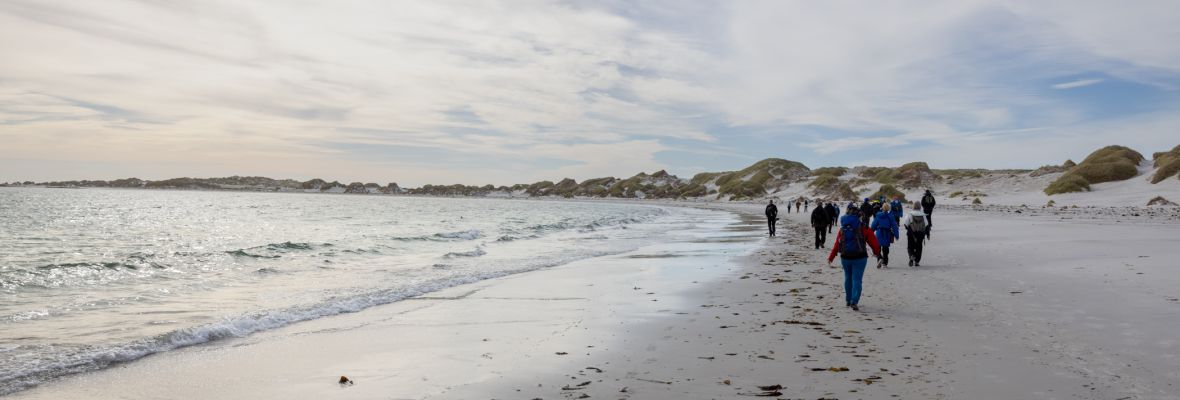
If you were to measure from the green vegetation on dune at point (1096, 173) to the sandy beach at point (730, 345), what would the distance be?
44.0 meters

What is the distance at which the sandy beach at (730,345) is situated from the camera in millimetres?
5781

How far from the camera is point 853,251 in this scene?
9805 mm

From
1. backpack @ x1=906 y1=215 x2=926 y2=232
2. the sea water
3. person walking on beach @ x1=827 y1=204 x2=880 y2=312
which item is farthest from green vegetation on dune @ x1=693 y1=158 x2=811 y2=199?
person walking on beach @ x1=827 y1=204 x2=880 y2=312

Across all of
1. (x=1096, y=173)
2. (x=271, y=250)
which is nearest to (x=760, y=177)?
(x=1096, y=173)

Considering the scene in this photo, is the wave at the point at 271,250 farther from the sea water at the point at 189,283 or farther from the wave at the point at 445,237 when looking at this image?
the wave at the point at 445,237

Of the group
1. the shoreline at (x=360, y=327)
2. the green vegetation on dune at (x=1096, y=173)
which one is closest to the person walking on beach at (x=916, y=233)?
the shoreline at (x=360, y=327)

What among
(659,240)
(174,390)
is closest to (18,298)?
(174,390)

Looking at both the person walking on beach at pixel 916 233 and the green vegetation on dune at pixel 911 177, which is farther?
the green vegetation on dune at pixel 911 177

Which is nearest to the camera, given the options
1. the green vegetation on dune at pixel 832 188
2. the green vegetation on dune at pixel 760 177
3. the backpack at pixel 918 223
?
the backpack at pixel 918 223

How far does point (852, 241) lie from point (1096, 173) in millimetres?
55261

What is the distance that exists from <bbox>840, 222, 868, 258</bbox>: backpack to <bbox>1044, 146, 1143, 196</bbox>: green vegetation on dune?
50908mm

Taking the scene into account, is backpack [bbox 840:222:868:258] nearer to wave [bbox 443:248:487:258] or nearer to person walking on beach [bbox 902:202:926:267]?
person walking on beach [bbox 902:202:926:267]

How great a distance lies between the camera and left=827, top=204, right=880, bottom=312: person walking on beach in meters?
9.70

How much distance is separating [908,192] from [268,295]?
72682mm
